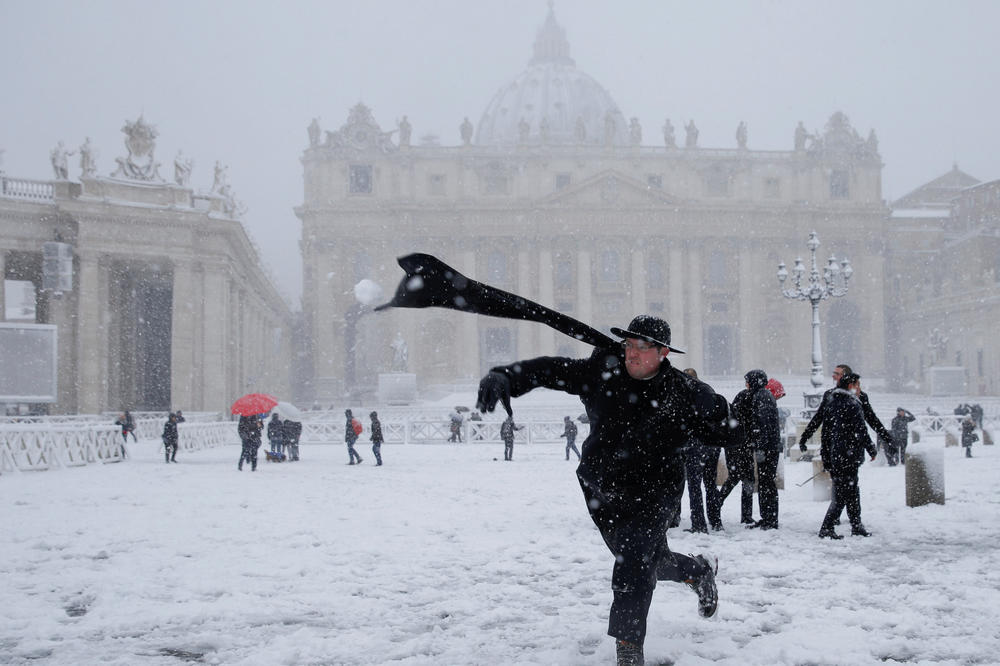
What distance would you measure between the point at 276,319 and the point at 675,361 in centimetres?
2923

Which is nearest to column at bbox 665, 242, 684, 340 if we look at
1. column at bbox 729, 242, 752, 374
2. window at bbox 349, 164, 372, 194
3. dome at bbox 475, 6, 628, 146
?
column at bbox 729, 242, 752, 374

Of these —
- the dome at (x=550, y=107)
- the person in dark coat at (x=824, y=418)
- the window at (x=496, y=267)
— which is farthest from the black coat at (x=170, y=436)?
the dome at (x=550, y=107)

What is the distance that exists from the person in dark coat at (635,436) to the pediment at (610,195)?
59.0 meters

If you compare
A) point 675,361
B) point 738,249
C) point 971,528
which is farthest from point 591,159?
point 971,528

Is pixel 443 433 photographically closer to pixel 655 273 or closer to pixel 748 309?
pixel 655 273

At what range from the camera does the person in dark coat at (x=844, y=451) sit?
7.73 metres

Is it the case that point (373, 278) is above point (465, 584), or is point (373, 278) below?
above

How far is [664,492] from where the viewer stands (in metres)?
4.13

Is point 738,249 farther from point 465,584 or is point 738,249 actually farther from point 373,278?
point 465,584

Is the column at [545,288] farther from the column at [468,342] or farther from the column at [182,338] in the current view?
the column at [182,338]

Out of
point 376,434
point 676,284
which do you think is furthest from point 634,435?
point 676,284

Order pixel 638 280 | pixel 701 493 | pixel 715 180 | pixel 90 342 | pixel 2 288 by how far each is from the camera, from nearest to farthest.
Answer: pixel 701 493, pixel 2 288, pixel 90 342, pixel 638 280, pixel 715 180

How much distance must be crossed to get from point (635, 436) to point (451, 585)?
271 centimetres

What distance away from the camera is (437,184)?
2574 inches
